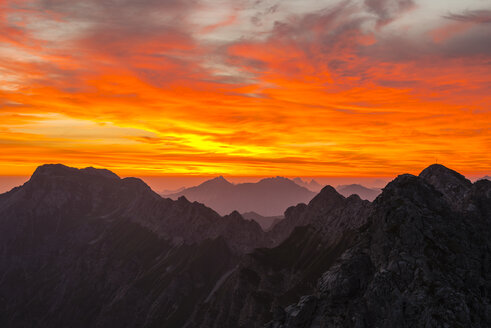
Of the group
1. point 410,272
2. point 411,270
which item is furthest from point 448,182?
point 410,272

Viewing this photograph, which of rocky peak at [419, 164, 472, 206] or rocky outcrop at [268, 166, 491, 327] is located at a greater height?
rocky peak at [419, 164, 472, 206]

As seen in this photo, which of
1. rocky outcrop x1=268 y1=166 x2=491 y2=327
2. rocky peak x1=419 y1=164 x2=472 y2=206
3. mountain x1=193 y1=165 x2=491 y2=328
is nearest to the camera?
rocky outcrop x1=268 y1=166 x2=491 y2=327

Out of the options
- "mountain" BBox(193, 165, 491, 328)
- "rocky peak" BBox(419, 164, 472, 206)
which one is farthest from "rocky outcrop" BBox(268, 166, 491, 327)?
"rocky peak" BBox(419, 164, 472, 206)

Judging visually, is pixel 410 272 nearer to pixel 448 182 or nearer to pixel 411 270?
pixel 411 270

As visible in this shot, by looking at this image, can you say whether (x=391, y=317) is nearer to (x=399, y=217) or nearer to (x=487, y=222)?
(x=399, y=217)

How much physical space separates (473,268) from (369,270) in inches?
926

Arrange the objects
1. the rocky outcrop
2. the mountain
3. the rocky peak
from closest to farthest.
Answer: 1. the rocky outcrop
2. the mountain
3. the rocky peak

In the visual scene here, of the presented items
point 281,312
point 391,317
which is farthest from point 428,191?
point 281,312

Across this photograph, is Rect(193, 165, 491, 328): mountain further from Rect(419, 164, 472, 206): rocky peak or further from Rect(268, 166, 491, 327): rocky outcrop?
Rect(419, 164, 472, 206): rocky peak

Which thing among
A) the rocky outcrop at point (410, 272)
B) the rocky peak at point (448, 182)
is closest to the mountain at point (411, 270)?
the rocky outcrop at point (410, 272)

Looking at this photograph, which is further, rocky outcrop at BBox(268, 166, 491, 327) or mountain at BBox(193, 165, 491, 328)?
mountain at BBox(193, 165, 491, 328)

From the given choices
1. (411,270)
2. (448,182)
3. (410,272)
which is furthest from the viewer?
(448,182)

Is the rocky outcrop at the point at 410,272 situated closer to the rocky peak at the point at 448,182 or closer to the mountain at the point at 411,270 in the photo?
the mountain at the point at 411,270

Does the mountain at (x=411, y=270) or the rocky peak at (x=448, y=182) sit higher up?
the rocky peak at (x=448, y=182)
